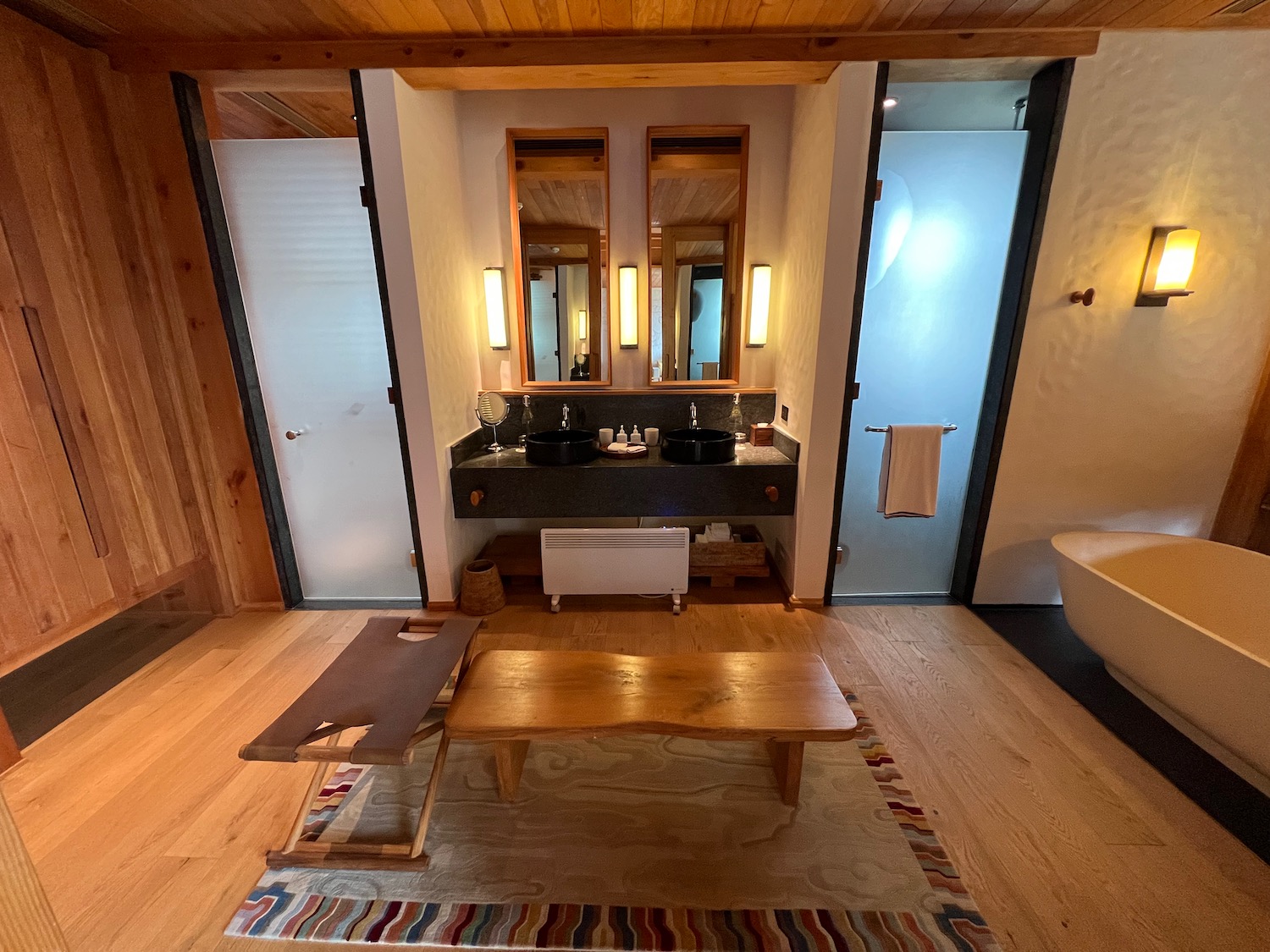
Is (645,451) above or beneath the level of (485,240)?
beneath

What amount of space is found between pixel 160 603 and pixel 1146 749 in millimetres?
4398

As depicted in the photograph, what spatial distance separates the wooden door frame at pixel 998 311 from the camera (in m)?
2.10

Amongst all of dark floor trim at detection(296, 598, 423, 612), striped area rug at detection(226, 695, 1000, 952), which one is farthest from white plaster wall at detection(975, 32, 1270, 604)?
dark floor trim at detection(296, 598, 423, 612)

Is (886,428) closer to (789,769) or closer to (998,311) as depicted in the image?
(998,311)

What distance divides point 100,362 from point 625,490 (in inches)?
86.9

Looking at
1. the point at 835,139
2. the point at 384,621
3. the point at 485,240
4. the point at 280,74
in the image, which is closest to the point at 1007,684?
the point at 835,139

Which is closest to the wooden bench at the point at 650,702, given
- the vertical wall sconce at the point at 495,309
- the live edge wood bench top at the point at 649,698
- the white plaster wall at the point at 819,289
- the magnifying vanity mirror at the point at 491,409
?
the live edge wood bench top at the point at 649,698

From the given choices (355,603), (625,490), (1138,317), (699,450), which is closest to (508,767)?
(625,490)

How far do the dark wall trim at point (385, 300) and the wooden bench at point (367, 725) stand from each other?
0.87 m

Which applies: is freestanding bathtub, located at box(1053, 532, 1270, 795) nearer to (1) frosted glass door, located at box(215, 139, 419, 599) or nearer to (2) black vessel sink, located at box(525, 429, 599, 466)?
(2) black vessel sink, located at box(525, 429, 599, 466)

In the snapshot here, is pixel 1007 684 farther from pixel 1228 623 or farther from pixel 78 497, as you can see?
pixel 78 497

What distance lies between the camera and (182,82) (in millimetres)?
2113

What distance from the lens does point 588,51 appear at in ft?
6.71

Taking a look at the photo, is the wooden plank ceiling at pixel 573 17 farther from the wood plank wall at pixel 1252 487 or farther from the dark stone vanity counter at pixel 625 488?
the dark stone vanity counter at pixel 625 488
